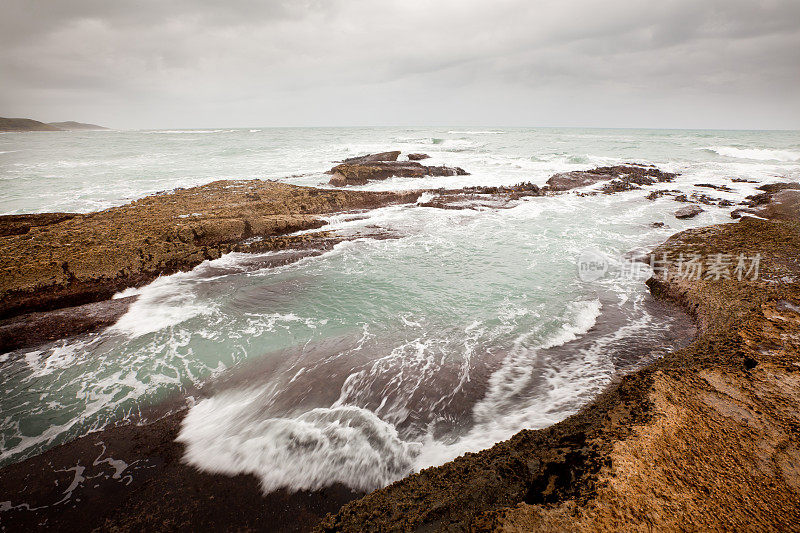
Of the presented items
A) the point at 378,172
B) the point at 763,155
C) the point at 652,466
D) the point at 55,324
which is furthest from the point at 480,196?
the point at 763,155

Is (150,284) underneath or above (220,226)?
underneath

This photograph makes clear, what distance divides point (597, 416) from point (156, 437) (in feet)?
19.4

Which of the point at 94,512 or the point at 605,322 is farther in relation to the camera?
the point at 605,322

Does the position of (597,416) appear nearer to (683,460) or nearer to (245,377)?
(683,460)

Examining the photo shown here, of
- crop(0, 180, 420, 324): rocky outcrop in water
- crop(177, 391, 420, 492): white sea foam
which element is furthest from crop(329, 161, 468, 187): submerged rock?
crop(177, 391, 420, 492): white sea foam

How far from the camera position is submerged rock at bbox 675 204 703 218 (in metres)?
15.5

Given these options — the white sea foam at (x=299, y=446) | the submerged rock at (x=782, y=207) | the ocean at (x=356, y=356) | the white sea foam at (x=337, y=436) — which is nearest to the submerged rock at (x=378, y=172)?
the ocean at (x=356, y=356)

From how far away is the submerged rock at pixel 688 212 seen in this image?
15.5m

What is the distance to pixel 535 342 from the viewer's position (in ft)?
22.0

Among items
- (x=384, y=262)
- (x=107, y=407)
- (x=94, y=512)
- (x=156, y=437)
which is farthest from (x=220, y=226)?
(x=94, y=512)

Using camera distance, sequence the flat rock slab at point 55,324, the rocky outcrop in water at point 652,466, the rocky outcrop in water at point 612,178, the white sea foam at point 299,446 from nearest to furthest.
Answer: the rocky outcrop in water at point 652,466 < the white sea foam at point 299,446 < the flat rock slab at point 55,324 < the rocky outcrop in water at point 612,178

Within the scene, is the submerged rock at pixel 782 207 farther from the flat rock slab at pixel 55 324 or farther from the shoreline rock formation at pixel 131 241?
the flat rock slab at pixel 55 324

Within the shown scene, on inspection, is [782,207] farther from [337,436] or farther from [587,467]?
[337,436]

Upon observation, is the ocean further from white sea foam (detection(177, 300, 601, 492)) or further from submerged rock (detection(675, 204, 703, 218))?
submerged rock (detection(675, 204, 703, 218))
